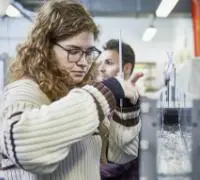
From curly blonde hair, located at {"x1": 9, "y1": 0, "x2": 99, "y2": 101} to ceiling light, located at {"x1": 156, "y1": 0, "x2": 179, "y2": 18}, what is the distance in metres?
4.06

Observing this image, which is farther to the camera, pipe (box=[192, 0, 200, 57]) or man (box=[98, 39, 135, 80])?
pipe (box=[192, 0, 200, 57])

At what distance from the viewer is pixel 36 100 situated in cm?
73

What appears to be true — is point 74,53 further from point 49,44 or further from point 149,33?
point 149,33

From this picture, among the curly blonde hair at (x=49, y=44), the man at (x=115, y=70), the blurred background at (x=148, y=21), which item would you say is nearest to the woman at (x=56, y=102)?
the curly blonde hair at (x=49, y=44)

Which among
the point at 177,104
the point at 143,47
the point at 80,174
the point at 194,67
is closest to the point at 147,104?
the point at 177,104

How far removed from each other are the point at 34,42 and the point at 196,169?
1.52m

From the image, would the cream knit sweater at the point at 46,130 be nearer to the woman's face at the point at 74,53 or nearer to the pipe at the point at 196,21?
the woman's face at the point at 74,53

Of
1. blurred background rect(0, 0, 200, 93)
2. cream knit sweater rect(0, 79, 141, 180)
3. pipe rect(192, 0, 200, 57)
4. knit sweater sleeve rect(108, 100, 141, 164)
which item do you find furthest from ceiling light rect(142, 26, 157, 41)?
cream knit sweater rect(0, 79, 141, 180)

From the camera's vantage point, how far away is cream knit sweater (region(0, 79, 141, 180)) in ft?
2.09

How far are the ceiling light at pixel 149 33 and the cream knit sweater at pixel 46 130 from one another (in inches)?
203

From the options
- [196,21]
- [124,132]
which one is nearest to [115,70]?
[124,132]

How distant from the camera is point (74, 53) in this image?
80 cm

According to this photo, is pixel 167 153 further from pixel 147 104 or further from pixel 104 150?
pixel 104 150

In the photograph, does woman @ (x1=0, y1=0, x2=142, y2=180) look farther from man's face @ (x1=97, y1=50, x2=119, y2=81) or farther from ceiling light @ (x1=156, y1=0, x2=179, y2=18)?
ceiling light @ (x1=156, y1=0, x2=179, y2=18)
